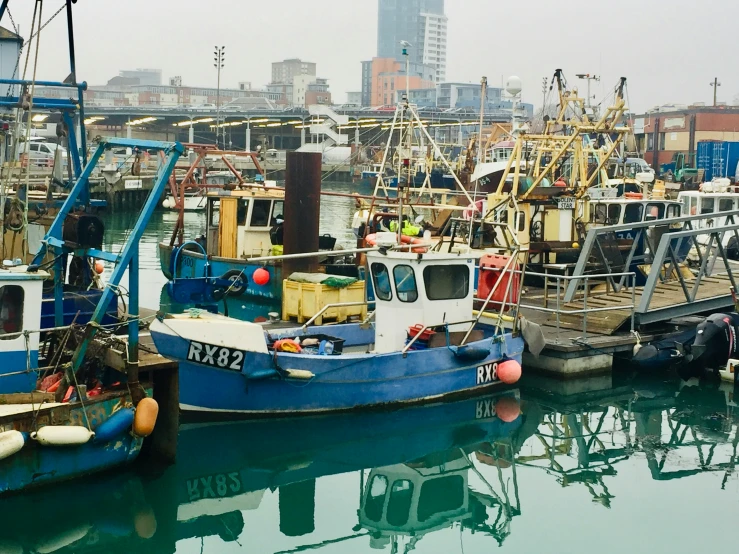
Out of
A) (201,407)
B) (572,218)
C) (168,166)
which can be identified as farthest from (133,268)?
(572,218)

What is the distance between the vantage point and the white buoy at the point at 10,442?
29.4ft

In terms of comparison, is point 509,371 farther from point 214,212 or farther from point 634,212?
point 214,212

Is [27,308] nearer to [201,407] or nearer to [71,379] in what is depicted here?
[71,379]

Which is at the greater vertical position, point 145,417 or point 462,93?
point 462,93

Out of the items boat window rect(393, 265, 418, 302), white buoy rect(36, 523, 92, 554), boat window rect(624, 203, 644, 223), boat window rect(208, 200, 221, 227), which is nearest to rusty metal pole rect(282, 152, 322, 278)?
boat window rect(208, 200, 221, 227)

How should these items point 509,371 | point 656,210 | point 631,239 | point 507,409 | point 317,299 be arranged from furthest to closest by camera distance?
1. point 656,210
2. point 631,239
3. point 317,299
4. point 507,409
5. point 509,371

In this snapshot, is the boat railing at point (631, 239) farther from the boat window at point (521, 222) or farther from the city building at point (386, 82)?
the city building at point (386, 82)

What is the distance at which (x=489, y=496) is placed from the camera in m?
11.3

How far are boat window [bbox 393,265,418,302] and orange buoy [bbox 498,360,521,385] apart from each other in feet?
5.68

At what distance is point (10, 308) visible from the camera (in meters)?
9.75

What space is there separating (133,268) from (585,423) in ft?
23.3

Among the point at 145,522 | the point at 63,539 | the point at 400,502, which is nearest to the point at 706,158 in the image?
the point at 400,502

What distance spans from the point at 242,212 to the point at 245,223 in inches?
10.2

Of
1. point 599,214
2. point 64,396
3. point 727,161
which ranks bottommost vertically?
point 64,396
